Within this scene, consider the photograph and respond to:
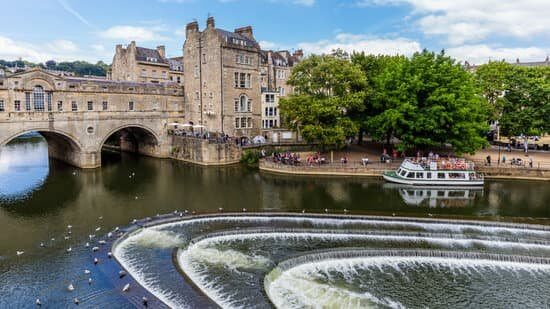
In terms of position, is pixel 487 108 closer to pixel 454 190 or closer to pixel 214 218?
pixel 454 190

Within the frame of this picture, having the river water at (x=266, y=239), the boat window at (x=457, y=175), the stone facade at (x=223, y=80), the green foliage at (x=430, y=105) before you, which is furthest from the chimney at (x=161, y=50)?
the boat window at (x=457, y=175)

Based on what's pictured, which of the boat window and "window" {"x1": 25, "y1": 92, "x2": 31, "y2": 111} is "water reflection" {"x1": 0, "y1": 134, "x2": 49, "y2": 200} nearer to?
"window" {"x1": 25, "y1": 92, "x2": 31, "y2": 111}

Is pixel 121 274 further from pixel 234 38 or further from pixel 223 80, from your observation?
pixel 234 38

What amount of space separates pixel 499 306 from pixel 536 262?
215 inches

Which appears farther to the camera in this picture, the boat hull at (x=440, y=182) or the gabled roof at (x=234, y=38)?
the gabled roof at (x=234, y=38)

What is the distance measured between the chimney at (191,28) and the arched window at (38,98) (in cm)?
2118

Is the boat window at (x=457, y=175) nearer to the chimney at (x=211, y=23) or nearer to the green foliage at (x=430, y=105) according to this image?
the green foliage at (x=430, y=105)

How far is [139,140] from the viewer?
194 ft

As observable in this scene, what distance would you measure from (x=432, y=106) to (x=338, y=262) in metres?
27.1

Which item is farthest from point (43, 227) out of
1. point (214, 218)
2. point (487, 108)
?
point (487, 108)

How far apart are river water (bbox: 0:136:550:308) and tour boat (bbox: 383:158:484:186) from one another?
1.50m

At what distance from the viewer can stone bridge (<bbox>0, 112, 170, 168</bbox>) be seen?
41.9 m

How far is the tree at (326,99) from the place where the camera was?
148ft

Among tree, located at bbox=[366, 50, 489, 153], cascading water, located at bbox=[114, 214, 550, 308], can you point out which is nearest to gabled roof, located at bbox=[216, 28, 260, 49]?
tree, located at bbox=[366, 50, 489, 153]
